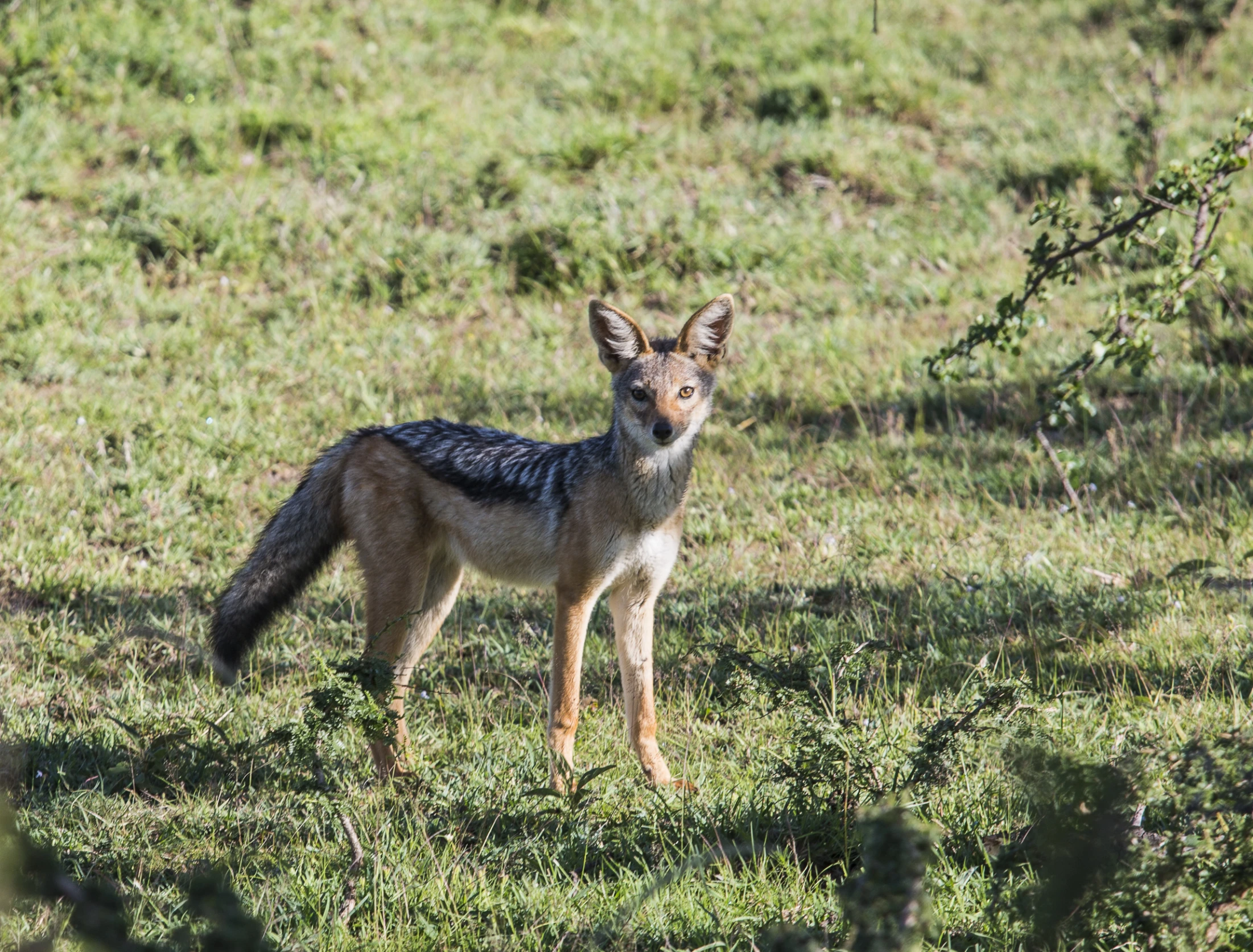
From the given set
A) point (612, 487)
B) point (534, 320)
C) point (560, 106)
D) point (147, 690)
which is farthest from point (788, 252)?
point (147, 690)

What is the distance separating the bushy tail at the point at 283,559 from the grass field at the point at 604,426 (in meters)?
0.32

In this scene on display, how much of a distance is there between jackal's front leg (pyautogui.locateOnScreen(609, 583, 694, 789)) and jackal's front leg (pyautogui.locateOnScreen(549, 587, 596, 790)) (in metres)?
0.18

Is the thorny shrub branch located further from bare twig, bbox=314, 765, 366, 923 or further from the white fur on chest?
bare twig, bbox=314, 765, 366, 923

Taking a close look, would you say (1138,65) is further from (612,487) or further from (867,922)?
(867,922)

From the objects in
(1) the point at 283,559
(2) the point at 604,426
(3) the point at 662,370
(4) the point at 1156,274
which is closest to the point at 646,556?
(3) the point at 662,370

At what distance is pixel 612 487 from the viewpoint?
15.9ft

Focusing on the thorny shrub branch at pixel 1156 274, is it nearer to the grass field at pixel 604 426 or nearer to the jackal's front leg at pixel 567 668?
the grass field at pixel 604 426

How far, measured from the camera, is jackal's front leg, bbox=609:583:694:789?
4.82 m

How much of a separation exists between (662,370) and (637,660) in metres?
1.30

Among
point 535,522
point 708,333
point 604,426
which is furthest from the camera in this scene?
point 604,426

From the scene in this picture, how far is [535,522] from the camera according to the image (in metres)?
5.04

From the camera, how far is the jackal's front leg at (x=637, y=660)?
15.8ft

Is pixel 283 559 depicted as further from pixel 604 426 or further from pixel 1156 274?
pixel 1156 274

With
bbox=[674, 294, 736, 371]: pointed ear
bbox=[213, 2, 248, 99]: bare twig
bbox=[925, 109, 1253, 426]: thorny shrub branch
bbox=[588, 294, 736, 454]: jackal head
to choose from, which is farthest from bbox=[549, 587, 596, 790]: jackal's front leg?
bbox=[213, 2, 248, 99]: bare twig
